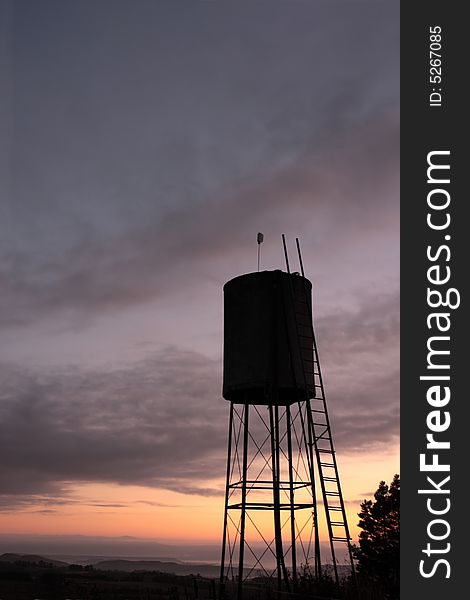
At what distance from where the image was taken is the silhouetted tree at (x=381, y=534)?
35375 millimetres

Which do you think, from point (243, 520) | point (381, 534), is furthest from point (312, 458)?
point (381, 534)

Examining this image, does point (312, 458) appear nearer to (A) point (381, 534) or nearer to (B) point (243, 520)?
(B) point (243, 520)

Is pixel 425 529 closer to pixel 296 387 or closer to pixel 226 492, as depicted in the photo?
pixel 296 387

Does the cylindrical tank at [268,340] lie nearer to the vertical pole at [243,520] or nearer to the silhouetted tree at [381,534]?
the vertical pole at [243,520]

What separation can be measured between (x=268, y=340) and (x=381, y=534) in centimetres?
1962

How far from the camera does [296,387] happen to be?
21922 millimetres

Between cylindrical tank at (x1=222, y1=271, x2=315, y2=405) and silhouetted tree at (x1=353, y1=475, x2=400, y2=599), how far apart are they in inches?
605

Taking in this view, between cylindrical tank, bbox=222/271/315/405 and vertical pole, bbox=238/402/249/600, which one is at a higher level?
cylindrical tank, bbox=222/271/315/405

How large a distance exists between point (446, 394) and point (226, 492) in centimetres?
1131

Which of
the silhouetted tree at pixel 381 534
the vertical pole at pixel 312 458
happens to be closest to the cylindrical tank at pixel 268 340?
the vertical pole at pixel 312 458

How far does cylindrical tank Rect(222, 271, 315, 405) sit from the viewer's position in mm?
22000

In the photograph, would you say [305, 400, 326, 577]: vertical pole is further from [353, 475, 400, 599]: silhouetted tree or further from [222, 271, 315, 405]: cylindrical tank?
[353, 475, 400, 599]: silhouetted tree

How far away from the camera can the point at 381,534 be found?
38.0 meters

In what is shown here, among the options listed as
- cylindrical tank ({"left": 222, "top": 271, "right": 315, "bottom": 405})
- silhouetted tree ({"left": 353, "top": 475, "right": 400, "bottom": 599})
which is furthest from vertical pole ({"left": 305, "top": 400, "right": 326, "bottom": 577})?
silhouetted tree ({"left": 353, "top": 475, "right": 400, "bottom": 599})
